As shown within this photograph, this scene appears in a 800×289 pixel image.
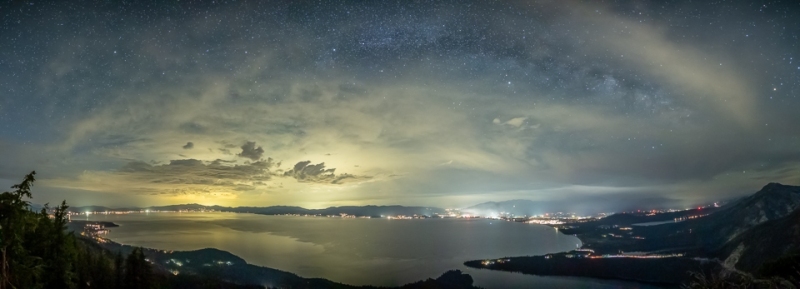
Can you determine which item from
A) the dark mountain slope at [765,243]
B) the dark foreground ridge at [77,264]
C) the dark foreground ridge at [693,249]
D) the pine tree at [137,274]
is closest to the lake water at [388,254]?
the dark foreground ridge at [693,249]

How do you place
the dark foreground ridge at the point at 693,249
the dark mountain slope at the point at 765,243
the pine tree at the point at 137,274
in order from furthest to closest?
the dark foreground ridge at the point at 693,249 → the dark mountain slope at the point at 765,243 → the pine tree at the point at 137,274

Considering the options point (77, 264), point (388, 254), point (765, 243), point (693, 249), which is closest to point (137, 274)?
point (77, 264)

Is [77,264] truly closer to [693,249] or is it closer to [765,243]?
[765,243]

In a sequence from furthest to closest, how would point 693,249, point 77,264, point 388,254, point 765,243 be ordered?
point 388,254
point 693,249
point 765,243
point 77,264

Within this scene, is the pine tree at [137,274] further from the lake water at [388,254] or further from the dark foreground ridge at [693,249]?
the dark foreground ridge at [693,249]

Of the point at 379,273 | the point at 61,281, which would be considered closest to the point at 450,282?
the point at 379,273

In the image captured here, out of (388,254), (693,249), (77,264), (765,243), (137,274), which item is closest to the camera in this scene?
(77,264)

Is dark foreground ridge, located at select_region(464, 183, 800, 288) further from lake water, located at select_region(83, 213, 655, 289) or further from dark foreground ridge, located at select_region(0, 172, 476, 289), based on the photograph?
dark foreground ridge, located at select_region(0, 172, 476, 289)

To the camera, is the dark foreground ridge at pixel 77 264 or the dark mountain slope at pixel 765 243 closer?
the dark foreground ridge at pixel 77 264
